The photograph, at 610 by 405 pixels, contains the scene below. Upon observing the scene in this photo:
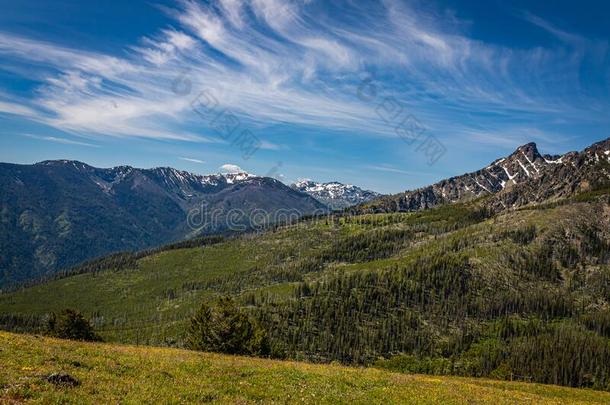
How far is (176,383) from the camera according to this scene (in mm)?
23141

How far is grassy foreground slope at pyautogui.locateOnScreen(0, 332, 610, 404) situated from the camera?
18.8 meters

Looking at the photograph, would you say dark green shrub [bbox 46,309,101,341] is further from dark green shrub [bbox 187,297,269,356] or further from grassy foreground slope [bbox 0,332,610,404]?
grassy foreground slope [bbox 0,332,610,404]

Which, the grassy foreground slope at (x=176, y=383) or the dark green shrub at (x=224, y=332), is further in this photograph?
the dark green shrub at (x=224, y=332)

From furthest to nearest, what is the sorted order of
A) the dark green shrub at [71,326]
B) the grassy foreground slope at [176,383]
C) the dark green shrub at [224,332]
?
the dark green shrub at [71,326] < the dark green shrub at [224,332] < the grassy foreground slope at [176,383]

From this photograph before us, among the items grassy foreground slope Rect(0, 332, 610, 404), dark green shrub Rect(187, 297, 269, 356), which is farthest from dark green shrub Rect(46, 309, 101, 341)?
grassy foreground slope Rect(0, 332, 610, 404)

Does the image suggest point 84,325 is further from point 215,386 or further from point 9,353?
point 215,386

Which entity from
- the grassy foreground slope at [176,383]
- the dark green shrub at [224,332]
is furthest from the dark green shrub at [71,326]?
the grassy foreground slope at [176,383]

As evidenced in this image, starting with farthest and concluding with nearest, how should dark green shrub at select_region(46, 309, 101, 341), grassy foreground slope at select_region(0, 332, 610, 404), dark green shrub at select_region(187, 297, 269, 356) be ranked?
1. dark green shrub at select_region(46, 309, 101, 341)
2. dark green shrub at select_region(187, 297, 269, 356)
3. grassy foreground slope at select_region(0, 332, 610, 404)

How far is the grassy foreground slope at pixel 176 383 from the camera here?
1881 cm

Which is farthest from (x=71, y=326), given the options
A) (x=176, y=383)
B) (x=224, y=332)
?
(x=176, y=383)

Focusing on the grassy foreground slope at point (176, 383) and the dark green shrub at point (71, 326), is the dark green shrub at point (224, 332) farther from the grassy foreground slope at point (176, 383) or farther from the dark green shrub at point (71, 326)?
the grassy foreground slope at point (176, 383)

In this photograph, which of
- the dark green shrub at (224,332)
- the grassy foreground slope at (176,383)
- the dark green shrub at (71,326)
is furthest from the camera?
the dark green shrub at (71,326)

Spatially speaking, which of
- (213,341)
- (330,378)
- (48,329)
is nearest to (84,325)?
(48,329)

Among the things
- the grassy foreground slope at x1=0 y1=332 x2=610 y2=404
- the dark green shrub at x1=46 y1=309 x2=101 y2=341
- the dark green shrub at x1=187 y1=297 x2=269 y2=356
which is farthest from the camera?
the dark green shrub at x1=46 y1=309 x2=101 y2=341
